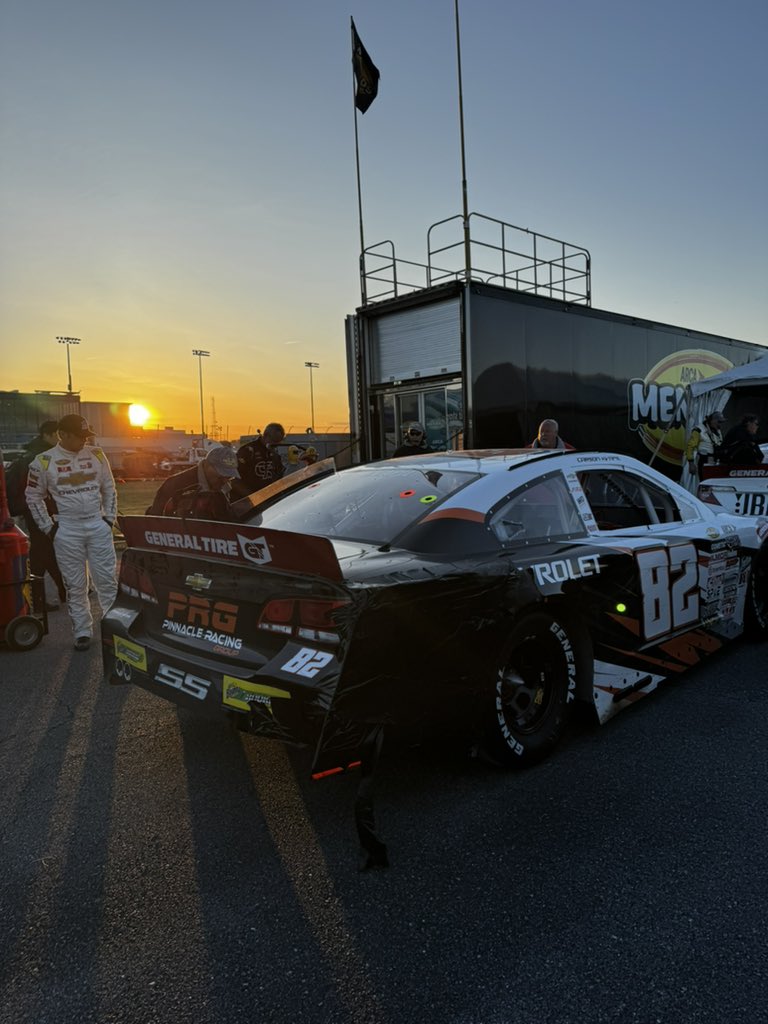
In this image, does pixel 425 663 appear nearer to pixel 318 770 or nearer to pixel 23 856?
pixel 318 770

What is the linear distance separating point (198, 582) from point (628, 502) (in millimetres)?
2603

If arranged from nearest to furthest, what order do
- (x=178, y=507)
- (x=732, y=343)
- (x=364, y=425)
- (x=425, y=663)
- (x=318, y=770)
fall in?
(x=318, y=770) < (x=425, y=663) < (x=178, y=507) < (x=364, y=425) < (x=732, y=343)

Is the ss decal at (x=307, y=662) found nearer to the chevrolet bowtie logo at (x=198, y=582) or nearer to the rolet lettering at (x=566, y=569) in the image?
the chevrolet bowtie logo at (x=198, y=582)

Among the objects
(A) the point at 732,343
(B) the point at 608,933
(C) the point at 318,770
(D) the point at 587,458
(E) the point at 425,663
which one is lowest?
(B) the point at 608,933

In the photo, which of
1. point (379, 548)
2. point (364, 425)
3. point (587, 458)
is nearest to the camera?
point (379, 548)

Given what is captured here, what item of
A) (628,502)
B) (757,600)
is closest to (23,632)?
(628,502)

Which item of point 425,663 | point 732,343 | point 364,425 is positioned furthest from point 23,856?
point 732,343

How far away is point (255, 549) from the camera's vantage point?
8.86 feet

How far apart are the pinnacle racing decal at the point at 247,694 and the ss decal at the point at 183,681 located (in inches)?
5.0

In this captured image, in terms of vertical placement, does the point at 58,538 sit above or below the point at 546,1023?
above

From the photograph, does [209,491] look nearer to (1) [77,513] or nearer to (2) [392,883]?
(1) [77,513]

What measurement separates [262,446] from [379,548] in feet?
15.3

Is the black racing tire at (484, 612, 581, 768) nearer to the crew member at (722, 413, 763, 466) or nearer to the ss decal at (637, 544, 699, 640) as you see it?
the ss decal at (637, 544, 699, 640)

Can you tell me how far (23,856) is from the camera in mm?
2527
